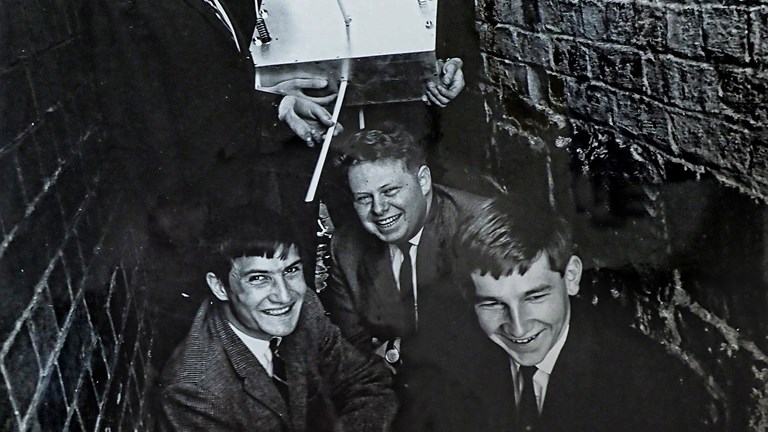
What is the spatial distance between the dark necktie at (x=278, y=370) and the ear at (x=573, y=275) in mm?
750

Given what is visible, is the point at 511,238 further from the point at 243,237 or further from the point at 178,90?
the point at 178,90

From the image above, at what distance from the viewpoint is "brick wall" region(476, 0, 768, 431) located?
6.13 ft

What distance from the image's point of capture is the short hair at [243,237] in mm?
1989

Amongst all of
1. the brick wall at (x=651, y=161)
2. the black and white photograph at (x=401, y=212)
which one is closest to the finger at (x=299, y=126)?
the black and white photograph at (x=401, y=212)

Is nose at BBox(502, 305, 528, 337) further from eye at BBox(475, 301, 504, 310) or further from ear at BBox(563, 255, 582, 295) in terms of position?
ear at BBox(563, 255, 582, 295)

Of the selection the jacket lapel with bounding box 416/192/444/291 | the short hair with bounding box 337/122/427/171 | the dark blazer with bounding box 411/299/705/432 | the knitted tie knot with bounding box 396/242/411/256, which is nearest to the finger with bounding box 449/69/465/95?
the short hair with bounding box 337/122/427/171

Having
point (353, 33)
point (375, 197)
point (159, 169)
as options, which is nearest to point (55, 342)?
point (159, 169)

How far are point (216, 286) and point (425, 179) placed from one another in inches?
22.7

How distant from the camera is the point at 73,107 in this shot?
185 cm

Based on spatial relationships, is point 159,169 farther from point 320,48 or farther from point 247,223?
point 320,48

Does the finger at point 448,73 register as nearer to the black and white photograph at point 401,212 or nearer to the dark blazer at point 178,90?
the black and white photograph at point 401,212

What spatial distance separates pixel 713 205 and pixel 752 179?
0.11m

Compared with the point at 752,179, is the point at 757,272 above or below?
below

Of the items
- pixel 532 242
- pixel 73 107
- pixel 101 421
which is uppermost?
pixel 73 107
